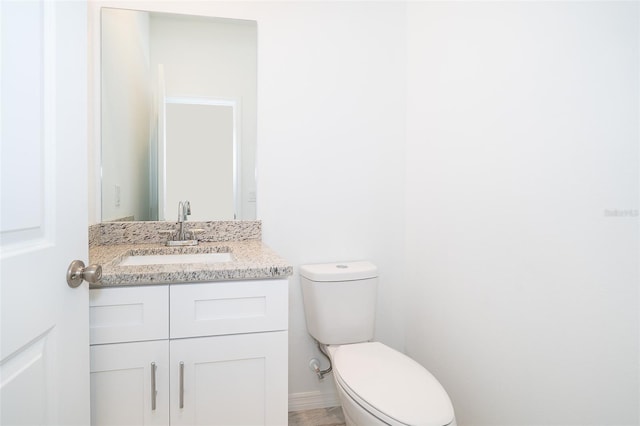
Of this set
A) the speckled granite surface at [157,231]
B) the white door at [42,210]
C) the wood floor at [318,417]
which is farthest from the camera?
the wood floor at [318,417]

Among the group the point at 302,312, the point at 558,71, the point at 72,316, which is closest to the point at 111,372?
the point at 72,316

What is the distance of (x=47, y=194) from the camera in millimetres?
755

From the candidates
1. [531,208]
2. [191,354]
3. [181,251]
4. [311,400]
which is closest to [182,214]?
[181,251]

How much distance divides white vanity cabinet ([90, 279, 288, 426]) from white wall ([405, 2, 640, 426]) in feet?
2.59

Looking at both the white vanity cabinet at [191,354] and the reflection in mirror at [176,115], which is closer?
the white vanity cabinet at [191,354]

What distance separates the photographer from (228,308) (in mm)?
1220

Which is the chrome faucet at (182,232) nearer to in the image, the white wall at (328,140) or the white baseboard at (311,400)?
the white wall at (328,140)

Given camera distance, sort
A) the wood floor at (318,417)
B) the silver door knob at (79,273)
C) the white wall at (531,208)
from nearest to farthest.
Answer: the silver door knob at (79,273) < the white wall at (531,208) < the wood floor at (318,417)

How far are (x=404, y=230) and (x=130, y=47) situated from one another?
159cm

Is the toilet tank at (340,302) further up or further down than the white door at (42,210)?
further down

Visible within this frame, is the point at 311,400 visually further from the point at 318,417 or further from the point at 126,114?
the point at 126,114

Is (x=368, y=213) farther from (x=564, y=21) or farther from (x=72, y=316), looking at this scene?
(x=72, y=316)

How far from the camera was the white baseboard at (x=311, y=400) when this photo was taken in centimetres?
192

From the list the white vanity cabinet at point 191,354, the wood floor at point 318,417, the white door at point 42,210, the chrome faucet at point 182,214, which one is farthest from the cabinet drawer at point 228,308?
the wood floor at point 318,417
